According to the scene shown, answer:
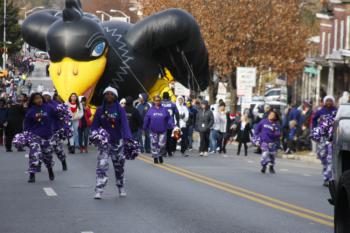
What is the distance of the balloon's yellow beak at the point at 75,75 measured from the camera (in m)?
36.2

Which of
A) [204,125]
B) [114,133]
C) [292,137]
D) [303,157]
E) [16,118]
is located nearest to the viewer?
[114,133]

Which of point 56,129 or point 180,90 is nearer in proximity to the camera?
point 56,129

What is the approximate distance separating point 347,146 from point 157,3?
51.5 meters

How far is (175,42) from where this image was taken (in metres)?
38.2

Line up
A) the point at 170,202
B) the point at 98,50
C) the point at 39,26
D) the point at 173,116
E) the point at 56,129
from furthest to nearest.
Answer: the point at 39,26 < the point at 98,50 < the point at 173,116 < the point at 56,129 < the point at 170,202

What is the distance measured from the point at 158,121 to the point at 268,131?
372cm

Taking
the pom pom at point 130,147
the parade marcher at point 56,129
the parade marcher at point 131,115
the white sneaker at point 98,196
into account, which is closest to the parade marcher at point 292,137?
the parade marcher at point 131,115

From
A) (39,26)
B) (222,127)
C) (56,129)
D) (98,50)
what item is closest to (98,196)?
(56,129)

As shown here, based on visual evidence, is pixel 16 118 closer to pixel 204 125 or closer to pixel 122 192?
pixel 204 125

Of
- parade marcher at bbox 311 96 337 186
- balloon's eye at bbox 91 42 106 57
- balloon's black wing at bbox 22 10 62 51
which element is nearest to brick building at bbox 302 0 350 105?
balloon's black wing at bbox 22 10 62 51

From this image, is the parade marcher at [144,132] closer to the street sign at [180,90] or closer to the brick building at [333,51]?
the street sign at [180,90]

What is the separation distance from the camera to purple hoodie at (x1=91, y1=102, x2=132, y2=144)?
671 inches

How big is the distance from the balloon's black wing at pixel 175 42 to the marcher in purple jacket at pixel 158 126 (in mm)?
9923

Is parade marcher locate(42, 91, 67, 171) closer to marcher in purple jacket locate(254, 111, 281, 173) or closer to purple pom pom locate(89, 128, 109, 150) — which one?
purple pom pom locate(89, 128, 109, 150)
